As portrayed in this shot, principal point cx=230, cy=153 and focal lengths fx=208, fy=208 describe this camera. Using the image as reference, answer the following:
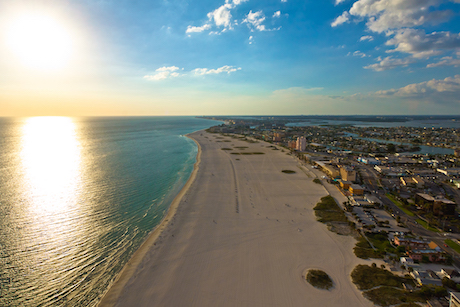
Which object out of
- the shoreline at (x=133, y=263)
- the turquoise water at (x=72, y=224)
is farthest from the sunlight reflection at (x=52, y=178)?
the shoreline at (x=133, y=263)

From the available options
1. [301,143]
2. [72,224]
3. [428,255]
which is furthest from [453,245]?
[301,143]

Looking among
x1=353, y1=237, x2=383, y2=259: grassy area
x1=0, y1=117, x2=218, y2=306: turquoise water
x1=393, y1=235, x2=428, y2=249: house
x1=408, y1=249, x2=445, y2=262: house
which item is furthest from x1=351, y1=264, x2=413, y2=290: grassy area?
x1=0, y1=117, x2=218, y2=306: turquoise water

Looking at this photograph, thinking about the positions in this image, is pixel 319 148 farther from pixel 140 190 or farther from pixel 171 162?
pixel 140 190

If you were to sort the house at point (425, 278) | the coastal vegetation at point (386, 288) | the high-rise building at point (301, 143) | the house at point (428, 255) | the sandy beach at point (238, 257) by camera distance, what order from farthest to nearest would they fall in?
1. the high-rise building at point (301, 143)
2. the house at point (428, 255)
3. the house at point (425, 278)
4. the sandy beach at point (238, 257)
5. the coastal vegetation at point (386, 288)

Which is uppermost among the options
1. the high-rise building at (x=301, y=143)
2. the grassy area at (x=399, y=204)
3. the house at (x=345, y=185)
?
the high-rise building at (x=301, y=143)

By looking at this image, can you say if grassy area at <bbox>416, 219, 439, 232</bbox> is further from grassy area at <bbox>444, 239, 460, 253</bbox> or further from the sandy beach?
the sandy beach

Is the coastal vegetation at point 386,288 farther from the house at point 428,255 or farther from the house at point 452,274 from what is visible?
the house at point 428,255
